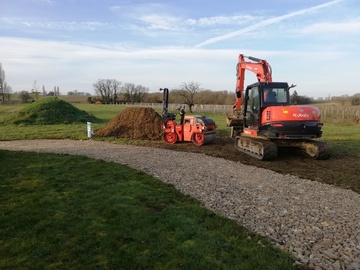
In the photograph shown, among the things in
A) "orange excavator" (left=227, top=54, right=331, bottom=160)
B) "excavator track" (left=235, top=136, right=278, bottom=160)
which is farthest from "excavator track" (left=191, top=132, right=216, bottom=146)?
"excavator track" (left=235, top=136, right=278, bottom=160)

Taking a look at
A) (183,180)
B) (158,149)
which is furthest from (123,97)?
(183,180)

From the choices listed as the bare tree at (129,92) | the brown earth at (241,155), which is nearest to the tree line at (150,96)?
the bare tree at (129,92)

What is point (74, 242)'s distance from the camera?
4590 millimetres

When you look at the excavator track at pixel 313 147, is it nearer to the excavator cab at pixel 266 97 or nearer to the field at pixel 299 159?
the field at pixel 299 159

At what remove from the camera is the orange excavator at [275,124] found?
34.9 feet

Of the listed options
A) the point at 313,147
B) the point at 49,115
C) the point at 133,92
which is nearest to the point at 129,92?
the point at 133,92

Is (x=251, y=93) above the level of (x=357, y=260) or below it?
above

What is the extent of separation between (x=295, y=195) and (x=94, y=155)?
7959 mm

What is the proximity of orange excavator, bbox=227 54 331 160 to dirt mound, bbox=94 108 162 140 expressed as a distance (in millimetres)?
6232

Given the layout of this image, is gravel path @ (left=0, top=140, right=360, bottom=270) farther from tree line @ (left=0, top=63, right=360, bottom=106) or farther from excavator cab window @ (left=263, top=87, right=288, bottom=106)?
tree line @ (left=0, top=63, right=360, bottom=106)

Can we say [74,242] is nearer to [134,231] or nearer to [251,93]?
[134,231]

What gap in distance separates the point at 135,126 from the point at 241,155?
8.17m

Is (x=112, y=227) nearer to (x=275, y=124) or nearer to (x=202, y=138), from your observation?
(x=275, y=124)

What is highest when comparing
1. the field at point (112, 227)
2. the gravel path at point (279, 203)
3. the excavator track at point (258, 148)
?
the excavator track at point (258, 148)
